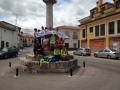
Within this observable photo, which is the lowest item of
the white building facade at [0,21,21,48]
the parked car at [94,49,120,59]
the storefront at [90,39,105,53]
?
the parked car at [94,49,120,59]

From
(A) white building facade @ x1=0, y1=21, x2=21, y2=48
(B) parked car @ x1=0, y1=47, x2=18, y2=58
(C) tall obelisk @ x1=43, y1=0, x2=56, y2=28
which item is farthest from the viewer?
(A) white building facade @ x1=0, y1=21, x2=21, y2=48

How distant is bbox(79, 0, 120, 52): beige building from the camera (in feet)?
83.7

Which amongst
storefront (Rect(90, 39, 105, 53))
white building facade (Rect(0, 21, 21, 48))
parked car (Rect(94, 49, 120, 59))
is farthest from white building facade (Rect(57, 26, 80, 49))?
parked car (Rect(94, 49, 120, 59))

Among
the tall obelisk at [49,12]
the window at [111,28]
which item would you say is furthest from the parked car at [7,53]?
the window at [111,28]

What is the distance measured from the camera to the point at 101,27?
28859 millimetres

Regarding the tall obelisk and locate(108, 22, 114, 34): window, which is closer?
the tall obelisk

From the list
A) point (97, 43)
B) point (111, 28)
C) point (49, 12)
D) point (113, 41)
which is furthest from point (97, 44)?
point (49, 12)

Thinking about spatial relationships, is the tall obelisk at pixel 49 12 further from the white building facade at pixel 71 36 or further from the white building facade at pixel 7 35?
the white building facade at pixel 71 36

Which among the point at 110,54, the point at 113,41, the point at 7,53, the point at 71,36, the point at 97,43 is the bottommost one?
the point at 110,54

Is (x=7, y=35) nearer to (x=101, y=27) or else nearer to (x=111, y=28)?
(x=101, y=27)

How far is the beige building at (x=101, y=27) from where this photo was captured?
25.5 m

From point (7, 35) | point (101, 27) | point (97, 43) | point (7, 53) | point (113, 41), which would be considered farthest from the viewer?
point (7, 35)

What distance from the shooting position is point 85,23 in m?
33.6

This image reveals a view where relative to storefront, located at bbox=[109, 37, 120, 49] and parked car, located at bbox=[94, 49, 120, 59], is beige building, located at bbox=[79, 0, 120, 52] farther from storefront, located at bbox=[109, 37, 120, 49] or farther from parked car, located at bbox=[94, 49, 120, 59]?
parked car, located at bbox=[94, 49, 120, 59]
